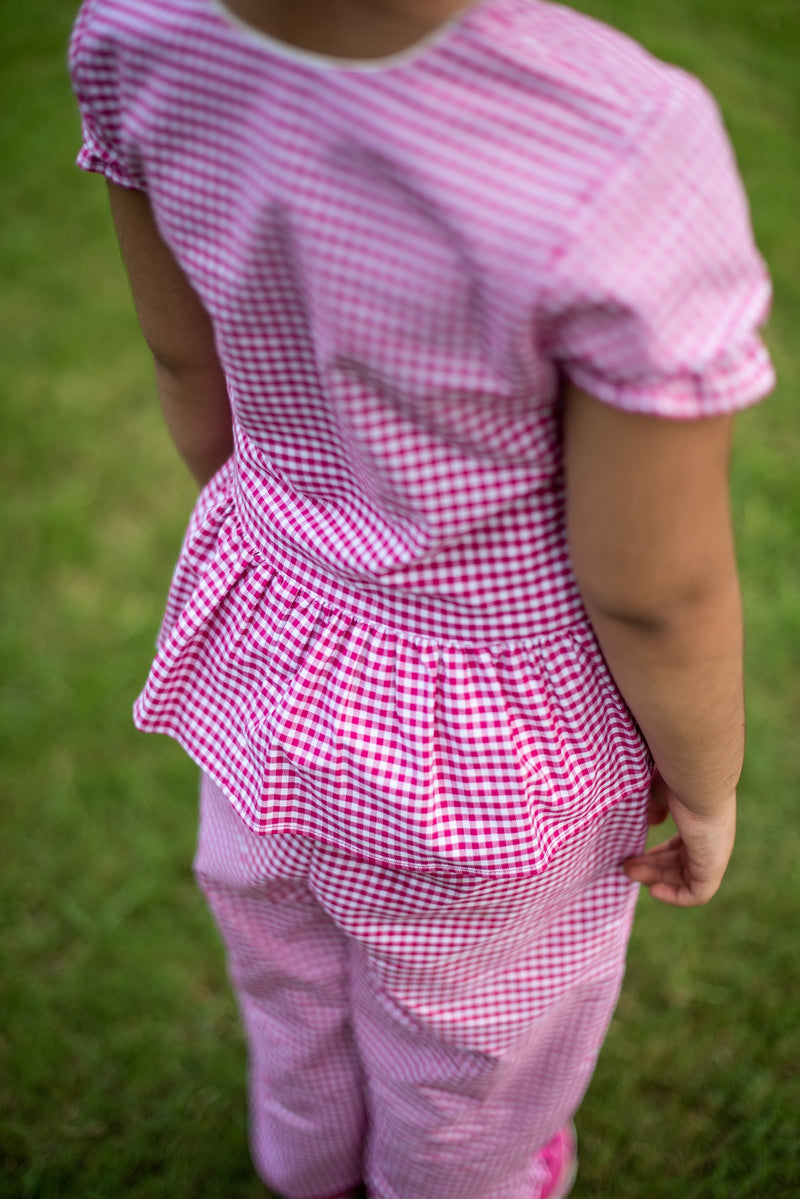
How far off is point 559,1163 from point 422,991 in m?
0.72

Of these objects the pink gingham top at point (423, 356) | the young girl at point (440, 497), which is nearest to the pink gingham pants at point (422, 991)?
the young girl at point (440, 497)

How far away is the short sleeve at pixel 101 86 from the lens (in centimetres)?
75

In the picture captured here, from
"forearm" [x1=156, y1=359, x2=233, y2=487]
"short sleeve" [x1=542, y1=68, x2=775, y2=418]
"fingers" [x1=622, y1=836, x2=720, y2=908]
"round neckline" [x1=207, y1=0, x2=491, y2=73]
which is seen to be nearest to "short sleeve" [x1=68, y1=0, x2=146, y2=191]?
"round neckline" [x1=207, y1=0, x2=491, y2=73]

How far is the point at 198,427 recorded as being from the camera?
117cm

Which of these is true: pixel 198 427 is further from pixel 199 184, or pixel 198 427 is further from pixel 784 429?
pixel 784 429

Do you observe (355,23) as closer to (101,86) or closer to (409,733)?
(101,86)

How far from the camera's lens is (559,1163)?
64.1 inches

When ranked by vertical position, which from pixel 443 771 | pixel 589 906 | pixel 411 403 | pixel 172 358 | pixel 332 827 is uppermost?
A: pixel 411 403

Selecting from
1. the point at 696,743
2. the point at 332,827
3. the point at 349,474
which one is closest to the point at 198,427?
the point at 349,474

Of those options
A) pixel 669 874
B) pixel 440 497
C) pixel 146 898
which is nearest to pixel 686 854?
pixel 669 874

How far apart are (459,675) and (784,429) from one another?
242 centimetres

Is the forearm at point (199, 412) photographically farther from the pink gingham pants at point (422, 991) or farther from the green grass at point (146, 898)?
the green grass at point (146, 898)

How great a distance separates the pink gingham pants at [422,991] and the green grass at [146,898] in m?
0.39

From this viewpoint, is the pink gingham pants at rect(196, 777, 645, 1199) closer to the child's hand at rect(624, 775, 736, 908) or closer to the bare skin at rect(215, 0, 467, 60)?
the child's hand at rect(624, 775, 736, 908)
